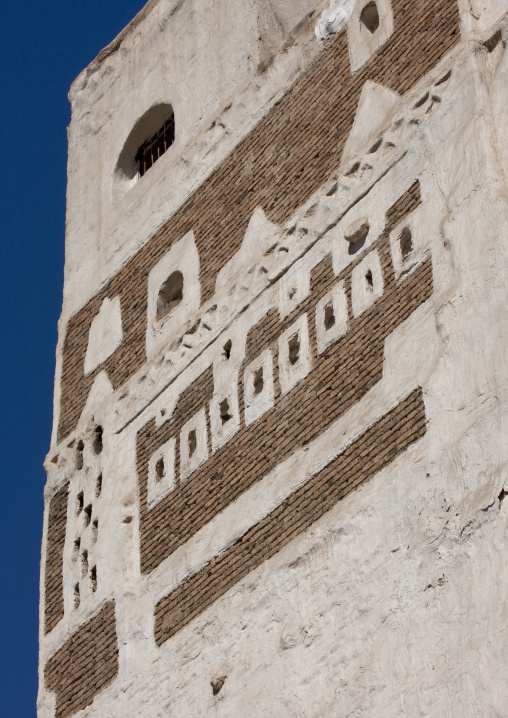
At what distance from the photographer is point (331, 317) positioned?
1225cm

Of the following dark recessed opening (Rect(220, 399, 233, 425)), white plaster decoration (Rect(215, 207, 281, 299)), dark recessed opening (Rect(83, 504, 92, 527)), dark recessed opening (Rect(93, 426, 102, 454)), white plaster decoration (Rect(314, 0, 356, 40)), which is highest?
white plaster decoration (Rect(314, 0, 356, 40))

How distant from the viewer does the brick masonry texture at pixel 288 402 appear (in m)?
11.6

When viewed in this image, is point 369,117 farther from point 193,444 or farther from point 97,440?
point 97,440

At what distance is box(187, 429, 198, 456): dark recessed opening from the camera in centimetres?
1298

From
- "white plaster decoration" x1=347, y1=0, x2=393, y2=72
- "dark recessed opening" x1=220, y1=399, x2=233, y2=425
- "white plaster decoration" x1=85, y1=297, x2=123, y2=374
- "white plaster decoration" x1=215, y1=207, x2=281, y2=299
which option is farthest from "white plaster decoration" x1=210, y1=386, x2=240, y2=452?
"white plaster decoration" x1=347, y1=0, x2=393, y2=72

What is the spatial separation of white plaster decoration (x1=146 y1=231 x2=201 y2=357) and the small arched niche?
65.2 inches

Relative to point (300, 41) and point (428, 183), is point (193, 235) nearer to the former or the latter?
point (300, 41)

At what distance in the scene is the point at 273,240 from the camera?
13.3 meters

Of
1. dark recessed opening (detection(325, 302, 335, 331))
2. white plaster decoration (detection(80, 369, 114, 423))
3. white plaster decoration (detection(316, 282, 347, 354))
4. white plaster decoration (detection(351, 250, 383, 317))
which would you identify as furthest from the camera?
white plaster decoration (detection(80, 369, 114, 423))

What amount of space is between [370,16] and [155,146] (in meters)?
3.06

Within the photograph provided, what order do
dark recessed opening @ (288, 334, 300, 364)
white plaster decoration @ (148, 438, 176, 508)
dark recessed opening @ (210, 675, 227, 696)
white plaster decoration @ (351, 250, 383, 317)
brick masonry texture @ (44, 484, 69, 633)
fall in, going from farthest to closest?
brick masonry texture @ (44, 484, 69, 633), white plaster decoration @ (148, 438, 176, 508), dark recessed opening @ (288, 334, 300, 364), white plaster decoration @ (351, 250, 383, 317), dark recessed opening @ (210, 675, 227, 696)

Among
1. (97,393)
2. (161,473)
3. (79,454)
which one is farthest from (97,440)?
(161,473)

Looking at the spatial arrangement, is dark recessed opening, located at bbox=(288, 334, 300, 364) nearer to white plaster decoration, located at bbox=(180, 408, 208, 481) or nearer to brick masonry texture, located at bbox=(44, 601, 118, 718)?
white plaster decoration, located at bbox=(180, 408, 208, 481)

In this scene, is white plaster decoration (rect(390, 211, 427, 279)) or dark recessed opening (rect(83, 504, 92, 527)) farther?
dark recessed opening (rect(83, 504, 92, 527))
